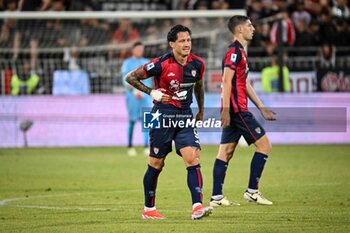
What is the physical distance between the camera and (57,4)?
1005 inches

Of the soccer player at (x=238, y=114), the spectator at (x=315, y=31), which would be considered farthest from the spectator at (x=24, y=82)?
the soccer player at (x=238, y=114)

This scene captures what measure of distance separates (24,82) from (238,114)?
1303 cm

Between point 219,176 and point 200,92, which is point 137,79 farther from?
point 219,176

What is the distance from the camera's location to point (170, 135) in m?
10.5

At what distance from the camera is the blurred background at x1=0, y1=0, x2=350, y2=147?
77.7 feet

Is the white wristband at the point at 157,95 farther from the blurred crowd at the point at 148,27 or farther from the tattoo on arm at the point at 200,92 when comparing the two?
the blurred crowd at the point at 148,27

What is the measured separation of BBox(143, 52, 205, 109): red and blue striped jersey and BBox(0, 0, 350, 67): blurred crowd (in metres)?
13.7

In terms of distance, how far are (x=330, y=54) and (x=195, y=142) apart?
15.5 meters

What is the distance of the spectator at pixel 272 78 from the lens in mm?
23844

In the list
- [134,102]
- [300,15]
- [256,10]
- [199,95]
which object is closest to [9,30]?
[134,102]

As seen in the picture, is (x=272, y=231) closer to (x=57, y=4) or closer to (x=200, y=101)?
(x=200, y=101)

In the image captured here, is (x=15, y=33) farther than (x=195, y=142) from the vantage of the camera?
Yes

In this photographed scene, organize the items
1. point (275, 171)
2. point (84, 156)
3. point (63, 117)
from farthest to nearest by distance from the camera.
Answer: point (63, 117) < point (84, 156) < point (275, 171)

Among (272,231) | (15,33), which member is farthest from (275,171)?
(15,33)
